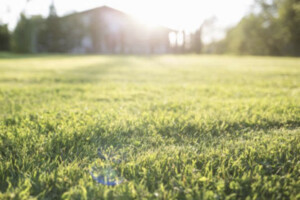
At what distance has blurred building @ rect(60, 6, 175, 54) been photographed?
29.0m

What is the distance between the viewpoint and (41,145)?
5.36 ft

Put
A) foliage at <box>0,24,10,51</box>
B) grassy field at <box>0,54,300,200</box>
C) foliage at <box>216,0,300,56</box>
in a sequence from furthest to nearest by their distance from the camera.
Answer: foliage at <box>216,0,300,56</box> → foliage at <box>0,24,10,51</box> → grassy field at <box>0,54,300,200</box>

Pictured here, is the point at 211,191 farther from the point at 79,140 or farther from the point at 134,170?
the point at 79,140

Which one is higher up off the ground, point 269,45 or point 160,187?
point 269,45

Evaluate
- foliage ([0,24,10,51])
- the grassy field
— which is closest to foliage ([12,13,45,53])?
foliage ([0,24,10,51])

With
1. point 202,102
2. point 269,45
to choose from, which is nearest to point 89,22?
point 269,45

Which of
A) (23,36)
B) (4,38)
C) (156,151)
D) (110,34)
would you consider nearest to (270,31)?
(110,34)

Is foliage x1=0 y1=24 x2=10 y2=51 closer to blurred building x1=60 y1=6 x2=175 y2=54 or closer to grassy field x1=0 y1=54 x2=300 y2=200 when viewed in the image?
blurred building x1=60 y1=6 x2=175 y2=54

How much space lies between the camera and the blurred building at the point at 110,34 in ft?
95.2

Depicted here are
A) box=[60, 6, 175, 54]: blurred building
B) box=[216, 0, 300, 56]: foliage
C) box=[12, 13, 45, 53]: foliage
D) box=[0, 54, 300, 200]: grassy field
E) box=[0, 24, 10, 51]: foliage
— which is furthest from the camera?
box=[216, 0, 300, 56]: foliage

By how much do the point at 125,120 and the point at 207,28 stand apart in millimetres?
57717

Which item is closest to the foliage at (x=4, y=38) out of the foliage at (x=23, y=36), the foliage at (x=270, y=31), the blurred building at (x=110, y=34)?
the foliage at (x=23, y=36)

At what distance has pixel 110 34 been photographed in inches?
1314

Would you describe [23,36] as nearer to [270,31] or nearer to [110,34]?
[110,34]
